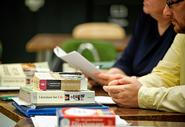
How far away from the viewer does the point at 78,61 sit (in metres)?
2.34

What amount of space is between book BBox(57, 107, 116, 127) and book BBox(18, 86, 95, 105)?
503 mm

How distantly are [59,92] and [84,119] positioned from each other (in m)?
0.55

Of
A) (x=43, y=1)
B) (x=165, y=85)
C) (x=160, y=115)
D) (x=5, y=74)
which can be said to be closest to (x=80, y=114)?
(x=160, y=115)

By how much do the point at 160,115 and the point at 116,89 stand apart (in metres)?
0.26

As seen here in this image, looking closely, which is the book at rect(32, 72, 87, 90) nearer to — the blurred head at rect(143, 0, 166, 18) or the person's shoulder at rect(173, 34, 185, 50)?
the person's shoulder at rect(173, 34, 185, 50)

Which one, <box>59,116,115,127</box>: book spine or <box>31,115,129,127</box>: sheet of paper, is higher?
<box>59,116,115,127</box>: book spine

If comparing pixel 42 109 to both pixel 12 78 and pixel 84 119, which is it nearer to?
pixel 84 119

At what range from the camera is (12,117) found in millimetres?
1985

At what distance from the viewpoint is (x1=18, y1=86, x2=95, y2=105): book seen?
1967 mm

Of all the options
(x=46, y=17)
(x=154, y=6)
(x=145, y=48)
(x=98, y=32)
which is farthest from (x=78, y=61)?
(x=46, y=17)

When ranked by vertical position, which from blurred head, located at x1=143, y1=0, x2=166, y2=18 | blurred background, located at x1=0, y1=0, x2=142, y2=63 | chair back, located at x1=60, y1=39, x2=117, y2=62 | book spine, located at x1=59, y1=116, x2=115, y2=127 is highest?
blurred head, located at x1=143, y1=0, x2=166, y2=18

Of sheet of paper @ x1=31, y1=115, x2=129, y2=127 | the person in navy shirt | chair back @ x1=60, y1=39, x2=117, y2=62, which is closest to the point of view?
sheet of paper @ x1=31, y1=115, x2=129, y2=127

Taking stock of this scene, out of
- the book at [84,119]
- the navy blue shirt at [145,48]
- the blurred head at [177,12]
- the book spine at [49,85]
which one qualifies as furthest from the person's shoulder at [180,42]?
the book at [84,119]

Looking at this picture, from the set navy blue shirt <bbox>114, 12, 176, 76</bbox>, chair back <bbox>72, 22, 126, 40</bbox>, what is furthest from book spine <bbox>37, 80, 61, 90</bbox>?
chair back <bbox>72, 22, 126, 40</bbox>
